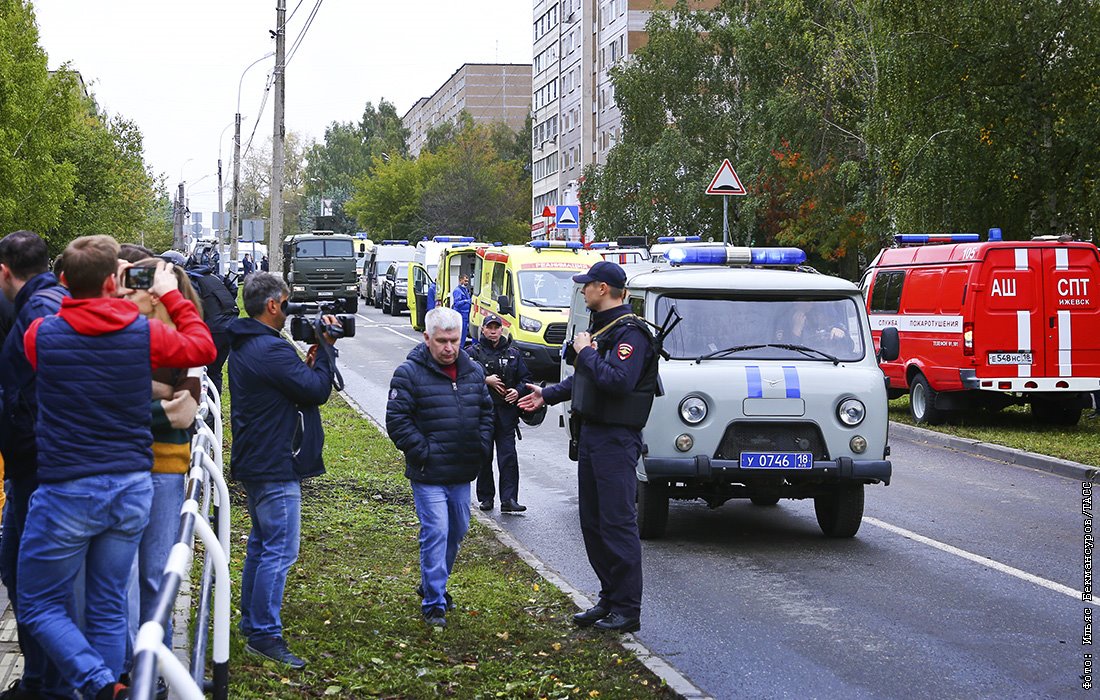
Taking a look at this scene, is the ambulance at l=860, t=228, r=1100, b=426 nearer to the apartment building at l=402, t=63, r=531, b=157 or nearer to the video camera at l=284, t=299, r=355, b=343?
the video camera at l=284, t=299, r=355, b=343

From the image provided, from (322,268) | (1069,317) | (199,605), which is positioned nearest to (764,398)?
(199,605)

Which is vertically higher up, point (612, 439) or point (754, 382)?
point (754, 382)

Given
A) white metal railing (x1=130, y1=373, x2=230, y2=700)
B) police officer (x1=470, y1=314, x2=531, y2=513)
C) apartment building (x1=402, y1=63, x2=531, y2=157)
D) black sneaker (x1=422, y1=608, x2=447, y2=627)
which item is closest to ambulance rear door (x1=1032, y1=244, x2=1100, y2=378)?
police officer (x1=470, y1=314, x2=531, y2=513)

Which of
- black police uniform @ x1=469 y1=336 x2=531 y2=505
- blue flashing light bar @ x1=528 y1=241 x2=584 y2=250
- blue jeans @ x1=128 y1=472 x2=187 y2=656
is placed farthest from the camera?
blue flashing light bar @ x1=528 y1=241 x2=584 y2=250

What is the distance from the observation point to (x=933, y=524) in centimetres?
1152

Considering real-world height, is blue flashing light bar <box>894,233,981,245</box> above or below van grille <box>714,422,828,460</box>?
above

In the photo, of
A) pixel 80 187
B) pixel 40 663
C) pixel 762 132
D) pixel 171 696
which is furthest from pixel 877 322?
pixel 80 187

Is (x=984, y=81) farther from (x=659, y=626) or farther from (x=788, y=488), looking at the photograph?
(x=659, y=626)

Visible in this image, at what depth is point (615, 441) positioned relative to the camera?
768 centimetres

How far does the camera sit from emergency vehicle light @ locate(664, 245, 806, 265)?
39.8ft

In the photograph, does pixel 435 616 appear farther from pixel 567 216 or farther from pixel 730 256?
pixel 567 216

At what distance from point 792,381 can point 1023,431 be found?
9.42 m

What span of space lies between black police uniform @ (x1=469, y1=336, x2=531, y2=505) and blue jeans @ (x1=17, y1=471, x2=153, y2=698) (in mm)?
6379

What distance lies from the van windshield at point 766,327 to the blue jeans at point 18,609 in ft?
18.9
